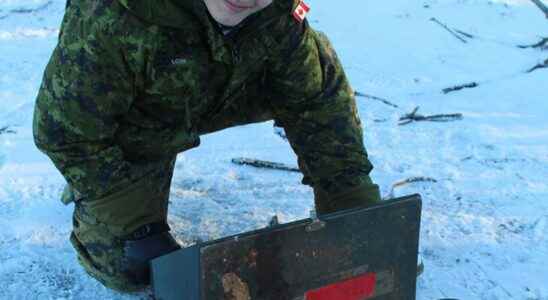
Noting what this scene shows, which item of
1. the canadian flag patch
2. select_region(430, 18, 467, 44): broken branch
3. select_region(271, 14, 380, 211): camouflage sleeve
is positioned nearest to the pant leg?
select_region(271, 14, 380, 211): camouflage sleeve

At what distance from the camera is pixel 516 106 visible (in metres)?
2.52

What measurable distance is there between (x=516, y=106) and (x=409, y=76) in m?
0.44

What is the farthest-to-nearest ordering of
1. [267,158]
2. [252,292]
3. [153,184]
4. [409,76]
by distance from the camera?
1. [409,76]
2. [267,158]
3. [153,184]
4. [252,292]

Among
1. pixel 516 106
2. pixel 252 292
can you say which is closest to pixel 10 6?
pixel 516 106

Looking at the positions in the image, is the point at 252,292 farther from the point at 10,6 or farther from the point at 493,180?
the point at 10,6

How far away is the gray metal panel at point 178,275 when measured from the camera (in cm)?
119

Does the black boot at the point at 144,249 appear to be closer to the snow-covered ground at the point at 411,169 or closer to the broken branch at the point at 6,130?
the snow-covered ground at the point at 411,169

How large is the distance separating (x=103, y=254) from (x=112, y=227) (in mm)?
71

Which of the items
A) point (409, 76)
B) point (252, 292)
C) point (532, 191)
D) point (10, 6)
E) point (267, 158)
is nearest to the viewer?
point (252, 292)

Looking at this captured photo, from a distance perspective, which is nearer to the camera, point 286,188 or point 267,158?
point 286,188

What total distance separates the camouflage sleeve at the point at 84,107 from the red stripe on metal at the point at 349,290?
1.68ft

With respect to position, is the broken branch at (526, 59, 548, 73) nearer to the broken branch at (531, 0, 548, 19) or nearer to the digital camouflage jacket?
the broken branch at (531, 0, 548, 19)

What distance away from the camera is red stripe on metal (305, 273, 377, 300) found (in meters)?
1.30

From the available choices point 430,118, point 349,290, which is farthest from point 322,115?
point 430,118
